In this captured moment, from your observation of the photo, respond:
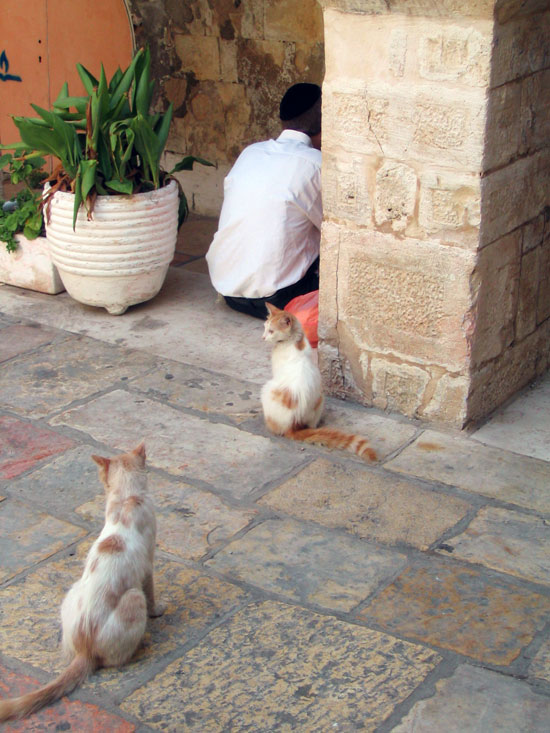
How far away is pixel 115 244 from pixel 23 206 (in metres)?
0.83

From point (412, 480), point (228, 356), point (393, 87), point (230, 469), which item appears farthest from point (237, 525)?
point (393, 87)

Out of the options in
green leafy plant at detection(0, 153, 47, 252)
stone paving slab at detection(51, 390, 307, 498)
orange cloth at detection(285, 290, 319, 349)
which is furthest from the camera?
green leafy plant at detection(0, 153, 47, 252)

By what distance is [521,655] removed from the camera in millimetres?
2967

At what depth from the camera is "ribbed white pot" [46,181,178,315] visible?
5215 millimetres

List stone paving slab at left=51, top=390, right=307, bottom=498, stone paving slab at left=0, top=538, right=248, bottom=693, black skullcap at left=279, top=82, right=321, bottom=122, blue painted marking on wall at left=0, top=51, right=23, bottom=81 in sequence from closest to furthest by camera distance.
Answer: stone paving slab at left=0, top=538, right=248, bottom=693
stone paving slab at left=51, top=390, right=307, bottom=498
black skullcap at left=279, top=82, right=321, bottom=122
blue painted marking on wall at left=0, top=51, right=23, bottom=81

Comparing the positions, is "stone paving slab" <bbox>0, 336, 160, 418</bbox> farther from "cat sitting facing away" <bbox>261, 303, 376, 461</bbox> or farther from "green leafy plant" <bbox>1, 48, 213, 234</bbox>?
"cat sitting facing away" <bbox>261, 303, 376, 461</bbox>

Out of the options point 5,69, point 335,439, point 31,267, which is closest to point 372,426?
point 335,439

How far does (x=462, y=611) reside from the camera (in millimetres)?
3168

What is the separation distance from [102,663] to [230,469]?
1282 millimetres

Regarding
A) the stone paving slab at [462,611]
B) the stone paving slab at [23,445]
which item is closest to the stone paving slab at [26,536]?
the stone paving slab at [23,445]

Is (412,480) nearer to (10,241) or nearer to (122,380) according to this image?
(122,380)

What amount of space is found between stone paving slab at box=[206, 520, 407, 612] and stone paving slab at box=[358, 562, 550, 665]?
0.08 m

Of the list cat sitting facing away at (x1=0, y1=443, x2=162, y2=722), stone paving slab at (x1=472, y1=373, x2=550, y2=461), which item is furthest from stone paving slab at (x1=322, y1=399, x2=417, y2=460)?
cat sitting facing away at (x1=0, y1=443, x2=162, y2=722)

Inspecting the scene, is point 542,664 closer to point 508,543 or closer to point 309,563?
point 508,543
